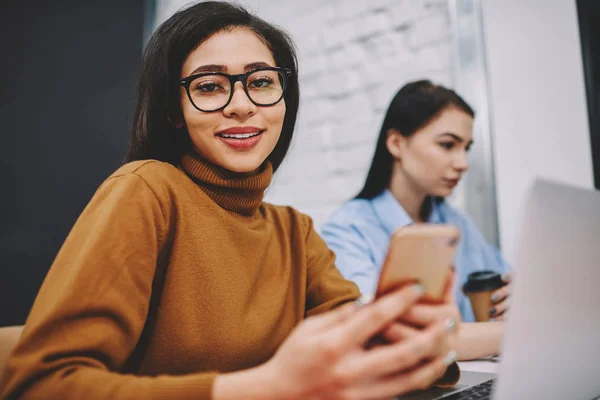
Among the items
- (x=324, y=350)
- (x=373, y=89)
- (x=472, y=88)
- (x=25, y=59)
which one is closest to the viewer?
(x=324, y=350)

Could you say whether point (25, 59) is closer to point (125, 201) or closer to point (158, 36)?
point (158, 36)

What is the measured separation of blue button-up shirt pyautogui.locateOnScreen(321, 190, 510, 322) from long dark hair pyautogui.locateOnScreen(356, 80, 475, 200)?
0.18 ft

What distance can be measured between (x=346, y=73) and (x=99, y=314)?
4.52 feet

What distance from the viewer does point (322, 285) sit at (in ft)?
2.76

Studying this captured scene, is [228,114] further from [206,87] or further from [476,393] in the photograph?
[476,393]

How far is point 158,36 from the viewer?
755 millimetres

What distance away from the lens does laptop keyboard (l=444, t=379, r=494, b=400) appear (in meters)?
0.58

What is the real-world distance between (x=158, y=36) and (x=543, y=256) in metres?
0.64

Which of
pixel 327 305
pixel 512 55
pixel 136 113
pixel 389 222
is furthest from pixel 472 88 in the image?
pixel 136 113

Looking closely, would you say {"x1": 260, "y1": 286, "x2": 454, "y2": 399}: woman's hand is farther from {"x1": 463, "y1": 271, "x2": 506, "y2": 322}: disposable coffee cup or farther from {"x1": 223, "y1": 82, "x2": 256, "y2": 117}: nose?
{"x1": 463, "y1": 271, "x2": 506, "y2": 322}: disposable coffee cup

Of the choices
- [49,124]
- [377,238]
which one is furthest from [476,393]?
[49,124]

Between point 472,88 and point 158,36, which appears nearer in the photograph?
point 158,36

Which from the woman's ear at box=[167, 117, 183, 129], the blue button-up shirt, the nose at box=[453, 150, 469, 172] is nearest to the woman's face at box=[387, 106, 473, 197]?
the nose at box=[453, 150, 469, 172]

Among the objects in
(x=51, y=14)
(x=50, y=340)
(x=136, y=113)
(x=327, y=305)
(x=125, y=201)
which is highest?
(x=51, y=14)
